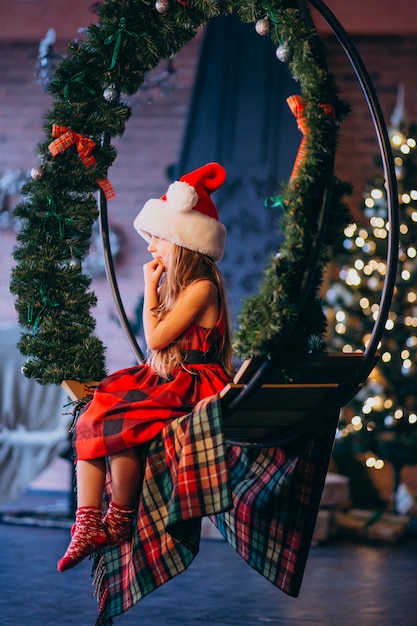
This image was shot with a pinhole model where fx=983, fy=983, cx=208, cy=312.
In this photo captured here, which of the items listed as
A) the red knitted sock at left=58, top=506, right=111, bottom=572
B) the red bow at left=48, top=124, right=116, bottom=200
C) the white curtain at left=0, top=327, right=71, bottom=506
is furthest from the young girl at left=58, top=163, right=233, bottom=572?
the white curtain at left=0, top=327, right=71, bottom=506

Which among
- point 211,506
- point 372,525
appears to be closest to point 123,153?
point 372,525

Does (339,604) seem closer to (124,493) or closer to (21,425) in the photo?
(124,493)

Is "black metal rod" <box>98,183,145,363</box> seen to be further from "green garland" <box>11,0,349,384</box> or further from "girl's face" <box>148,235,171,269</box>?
"girl's face" <box>148,235,171,269</box>

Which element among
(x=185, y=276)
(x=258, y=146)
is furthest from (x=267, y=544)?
(x=258, y=146)

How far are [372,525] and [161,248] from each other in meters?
2.88

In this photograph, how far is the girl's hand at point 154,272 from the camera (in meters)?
2.60

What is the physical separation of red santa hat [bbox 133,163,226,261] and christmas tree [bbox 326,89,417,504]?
2.68 metres

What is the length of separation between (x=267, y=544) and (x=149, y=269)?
2.61 feet

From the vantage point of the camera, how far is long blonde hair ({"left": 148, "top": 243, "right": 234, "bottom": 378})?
2.57m

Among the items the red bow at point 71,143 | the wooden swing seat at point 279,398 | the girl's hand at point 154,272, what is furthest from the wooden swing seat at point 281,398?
the red bow at point 71,143

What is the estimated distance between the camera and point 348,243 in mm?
5480

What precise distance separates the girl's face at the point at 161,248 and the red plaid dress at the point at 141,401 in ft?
0.65

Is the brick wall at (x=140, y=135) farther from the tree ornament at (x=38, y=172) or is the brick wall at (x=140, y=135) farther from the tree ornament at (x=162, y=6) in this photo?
the tree ornament at (x=162, y=6)

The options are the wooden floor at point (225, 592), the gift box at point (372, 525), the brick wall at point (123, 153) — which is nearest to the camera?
the wooden floor at point (225, 592)
